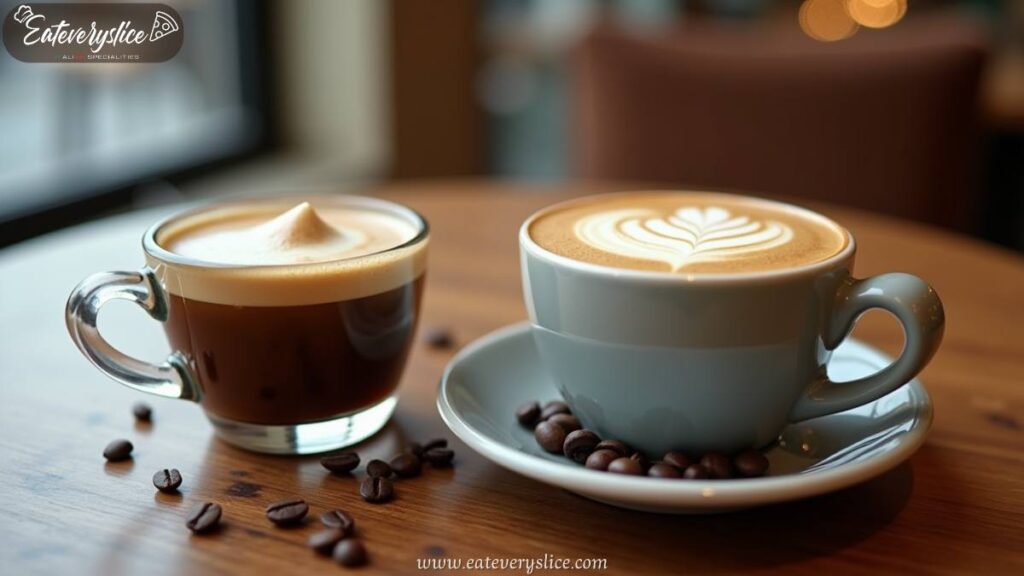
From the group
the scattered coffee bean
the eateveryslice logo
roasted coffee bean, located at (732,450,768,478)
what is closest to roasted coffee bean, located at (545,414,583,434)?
roasted coffee bean, located at (732,450,768,478)

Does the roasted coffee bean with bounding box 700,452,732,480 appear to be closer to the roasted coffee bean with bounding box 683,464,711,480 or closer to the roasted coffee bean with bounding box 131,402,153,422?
the roasted coffee bean with bounding box 683,464,711,480

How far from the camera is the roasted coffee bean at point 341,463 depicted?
73 centimetres

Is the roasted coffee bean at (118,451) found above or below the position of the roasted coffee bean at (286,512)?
below

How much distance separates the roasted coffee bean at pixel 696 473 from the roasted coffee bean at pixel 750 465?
2 cm

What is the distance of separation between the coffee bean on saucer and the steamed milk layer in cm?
15

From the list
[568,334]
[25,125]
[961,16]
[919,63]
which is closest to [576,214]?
[568,334]

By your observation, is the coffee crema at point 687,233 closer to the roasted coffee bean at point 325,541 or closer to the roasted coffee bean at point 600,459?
the roasted coffee bean at point 600,459

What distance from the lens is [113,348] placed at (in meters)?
0.76

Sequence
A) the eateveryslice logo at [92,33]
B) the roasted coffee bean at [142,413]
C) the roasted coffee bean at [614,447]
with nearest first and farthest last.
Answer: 1. the roasted coffee bean at [614,447]
2. the roasted coffee bean at [142,413]
3. the eateveryslice logo at [92,33]

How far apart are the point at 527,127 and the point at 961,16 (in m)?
1.47

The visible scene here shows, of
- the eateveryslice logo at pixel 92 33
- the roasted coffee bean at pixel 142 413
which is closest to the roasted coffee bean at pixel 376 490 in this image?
the roasted coffee bean at pixel 142 413

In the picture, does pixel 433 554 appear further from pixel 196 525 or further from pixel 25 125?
pixel 25 125

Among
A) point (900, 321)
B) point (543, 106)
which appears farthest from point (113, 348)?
point (543, 106)

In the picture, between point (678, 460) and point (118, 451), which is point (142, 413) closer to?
point (118, 451)
